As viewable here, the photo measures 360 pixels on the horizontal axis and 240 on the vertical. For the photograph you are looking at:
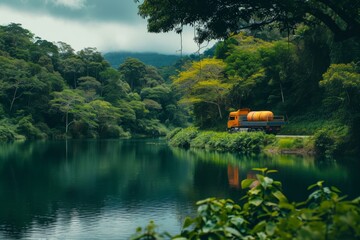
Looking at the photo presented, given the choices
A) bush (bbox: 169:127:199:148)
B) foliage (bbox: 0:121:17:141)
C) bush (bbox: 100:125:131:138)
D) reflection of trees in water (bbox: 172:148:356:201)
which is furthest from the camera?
bush (bbox: 100:125:131:138)

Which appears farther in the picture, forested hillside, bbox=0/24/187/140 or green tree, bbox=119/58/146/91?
green tree, bbox=119/58/146/91

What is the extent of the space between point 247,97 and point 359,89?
26.1 m

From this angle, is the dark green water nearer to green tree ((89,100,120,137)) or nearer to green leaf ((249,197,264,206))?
green leaf ((249,197,264,206))

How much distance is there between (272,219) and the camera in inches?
175

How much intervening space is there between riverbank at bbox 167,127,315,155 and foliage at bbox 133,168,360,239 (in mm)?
33317

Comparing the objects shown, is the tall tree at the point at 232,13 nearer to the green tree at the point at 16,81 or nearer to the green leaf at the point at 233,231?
the green leaf at the point at 233,231

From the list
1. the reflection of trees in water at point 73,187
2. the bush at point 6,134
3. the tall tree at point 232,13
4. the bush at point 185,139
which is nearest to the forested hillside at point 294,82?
the bush at point 185,139

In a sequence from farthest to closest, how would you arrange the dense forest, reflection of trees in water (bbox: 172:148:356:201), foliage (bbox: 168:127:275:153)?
foliage (bbox: 168:127:275:153) < the dense forest < reflection of trees in water (bbox: 172:148:356:201)

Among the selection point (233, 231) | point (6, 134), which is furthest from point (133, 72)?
point (233, 231)

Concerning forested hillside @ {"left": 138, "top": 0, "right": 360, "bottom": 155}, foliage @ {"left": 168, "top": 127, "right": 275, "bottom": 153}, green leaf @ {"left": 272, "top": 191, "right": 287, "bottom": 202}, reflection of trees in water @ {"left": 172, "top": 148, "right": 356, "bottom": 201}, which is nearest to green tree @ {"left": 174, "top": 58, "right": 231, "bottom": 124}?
forested hillside @ {"left": 138, "top": 0, "right": 360, "bottom": 155}

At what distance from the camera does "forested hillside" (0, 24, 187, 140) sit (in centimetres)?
7425

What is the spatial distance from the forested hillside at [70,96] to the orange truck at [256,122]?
3539 centimetres

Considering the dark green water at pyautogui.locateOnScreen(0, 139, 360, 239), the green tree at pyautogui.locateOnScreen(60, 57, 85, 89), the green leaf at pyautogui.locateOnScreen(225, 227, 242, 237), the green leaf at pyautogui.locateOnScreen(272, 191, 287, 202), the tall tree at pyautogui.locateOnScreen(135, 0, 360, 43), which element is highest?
the green tree at pyautogui.locateOnScreen(60, 57, 85, 89)

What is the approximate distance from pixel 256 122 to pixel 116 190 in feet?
91.8
